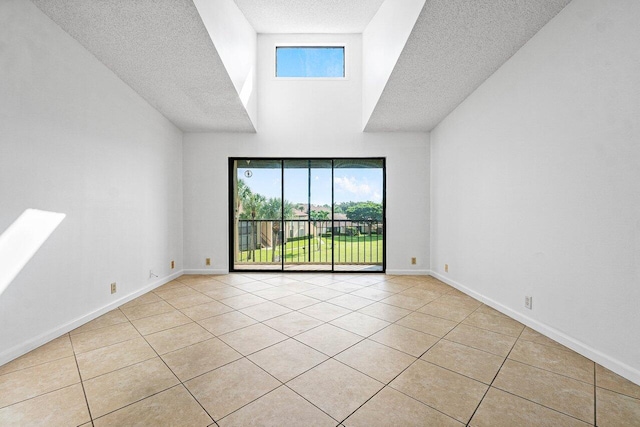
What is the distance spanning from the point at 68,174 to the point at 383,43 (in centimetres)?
367

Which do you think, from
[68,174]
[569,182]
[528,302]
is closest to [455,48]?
[569,182]

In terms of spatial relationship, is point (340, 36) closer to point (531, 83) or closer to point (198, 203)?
point (531, 83)

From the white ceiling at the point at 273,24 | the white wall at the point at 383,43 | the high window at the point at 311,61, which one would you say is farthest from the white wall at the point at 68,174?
the white wall at the point at 383,43

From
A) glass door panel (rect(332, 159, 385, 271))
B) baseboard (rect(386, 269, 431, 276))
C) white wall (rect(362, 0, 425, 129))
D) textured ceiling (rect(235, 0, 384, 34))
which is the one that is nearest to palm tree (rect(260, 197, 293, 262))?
glass door panel (rect(332, 159, 385, 271))

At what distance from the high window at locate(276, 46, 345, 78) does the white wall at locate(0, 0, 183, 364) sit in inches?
93.5

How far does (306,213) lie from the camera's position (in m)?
5.17

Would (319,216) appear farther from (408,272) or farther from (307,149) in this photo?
(408,272)

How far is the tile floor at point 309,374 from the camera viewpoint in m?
1.39

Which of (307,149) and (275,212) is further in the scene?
(275,212)

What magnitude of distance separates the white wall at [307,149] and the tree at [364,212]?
2.00 feet

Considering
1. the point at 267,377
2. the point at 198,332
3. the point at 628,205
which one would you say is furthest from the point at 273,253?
the point at 628,205

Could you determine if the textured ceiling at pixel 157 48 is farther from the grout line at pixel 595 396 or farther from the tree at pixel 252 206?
the grout line at pixel 595 396

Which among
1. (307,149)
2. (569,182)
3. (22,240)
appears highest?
(307,149)

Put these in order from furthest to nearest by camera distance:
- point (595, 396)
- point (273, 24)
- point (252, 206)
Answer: point (252, 206) → point (273, 24) → point (595, 396)
